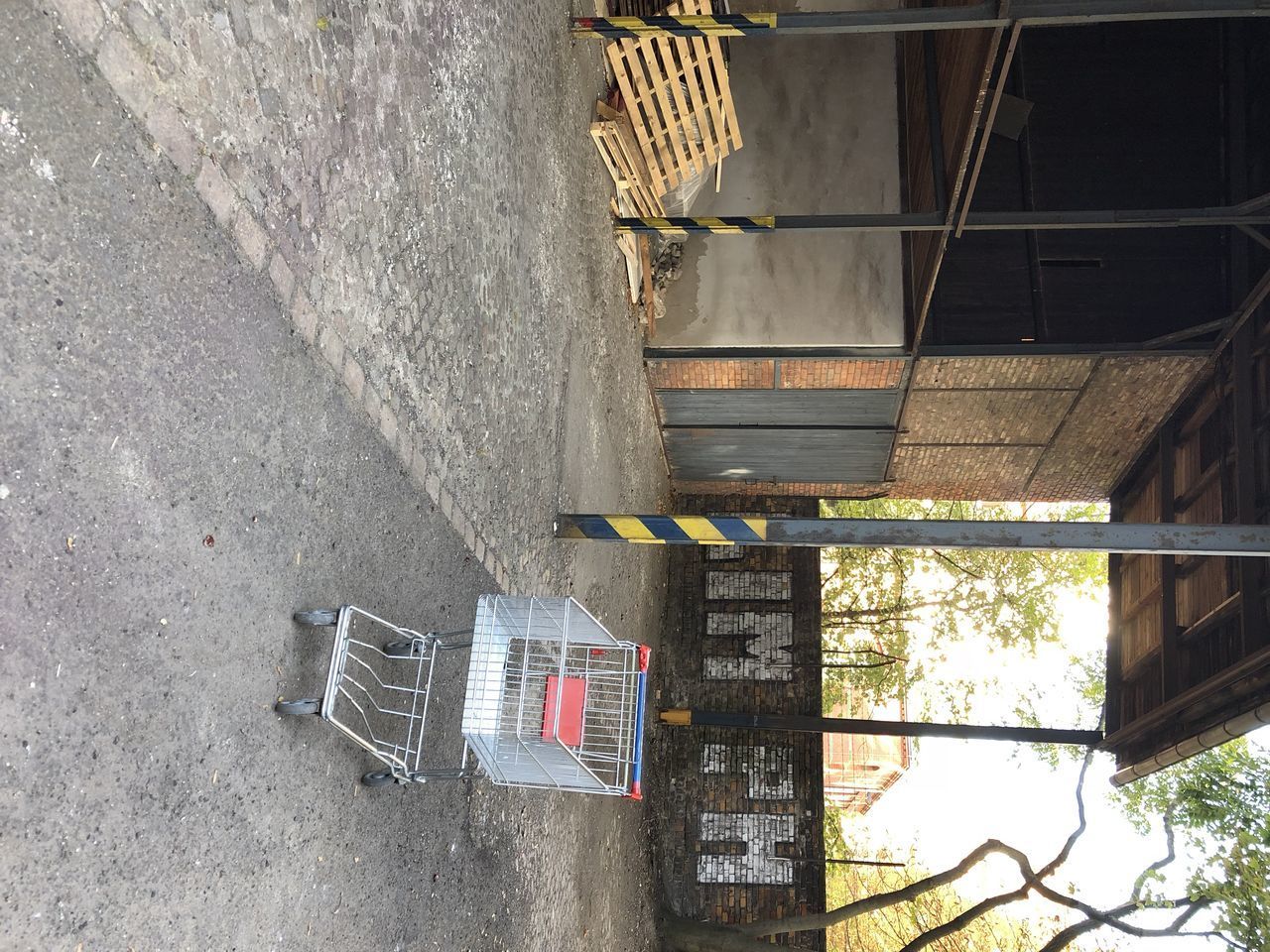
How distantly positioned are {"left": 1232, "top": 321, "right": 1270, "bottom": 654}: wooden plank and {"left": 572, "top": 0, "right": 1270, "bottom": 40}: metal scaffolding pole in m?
3.96

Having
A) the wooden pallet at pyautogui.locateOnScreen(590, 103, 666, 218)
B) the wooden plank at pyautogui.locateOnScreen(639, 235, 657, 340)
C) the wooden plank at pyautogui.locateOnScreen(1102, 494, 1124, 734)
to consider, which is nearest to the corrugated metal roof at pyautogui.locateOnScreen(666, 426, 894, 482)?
the wooden plank at pyautogui.locateOnScreen(639, 235, 657, 340)

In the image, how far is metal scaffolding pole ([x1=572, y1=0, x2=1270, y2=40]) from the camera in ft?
16.9

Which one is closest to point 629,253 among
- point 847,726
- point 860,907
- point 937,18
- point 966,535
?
point 937,18

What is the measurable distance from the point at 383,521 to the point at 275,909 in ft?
5.70

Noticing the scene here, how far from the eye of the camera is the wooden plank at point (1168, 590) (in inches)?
384

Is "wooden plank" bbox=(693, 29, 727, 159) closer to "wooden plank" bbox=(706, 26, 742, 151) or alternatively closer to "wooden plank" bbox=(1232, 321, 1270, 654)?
"wooden plank" bbox=(706, 26, 742, 151)

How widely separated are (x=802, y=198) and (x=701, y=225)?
2585 millimetres

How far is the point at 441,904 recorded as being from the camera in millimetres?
5402

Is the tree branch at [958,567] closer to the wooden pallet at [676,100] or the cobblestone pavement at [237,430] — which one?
the wooden pallet at [676,100]

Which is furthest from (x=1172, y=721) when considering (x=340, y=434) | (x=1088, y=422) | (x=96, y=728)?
(x=96, y=728)

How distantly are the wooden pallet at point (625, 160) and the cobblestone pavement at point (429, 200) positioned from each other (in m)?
0.17

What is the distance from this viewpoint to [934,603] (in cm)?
1762

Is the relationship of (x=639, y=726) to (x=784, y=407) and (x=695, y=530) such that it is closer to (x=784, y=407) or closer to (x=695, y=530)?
(x=695, y=530)

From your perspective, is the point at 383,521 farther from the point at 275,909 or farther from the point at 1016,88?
the point at 1016,88
